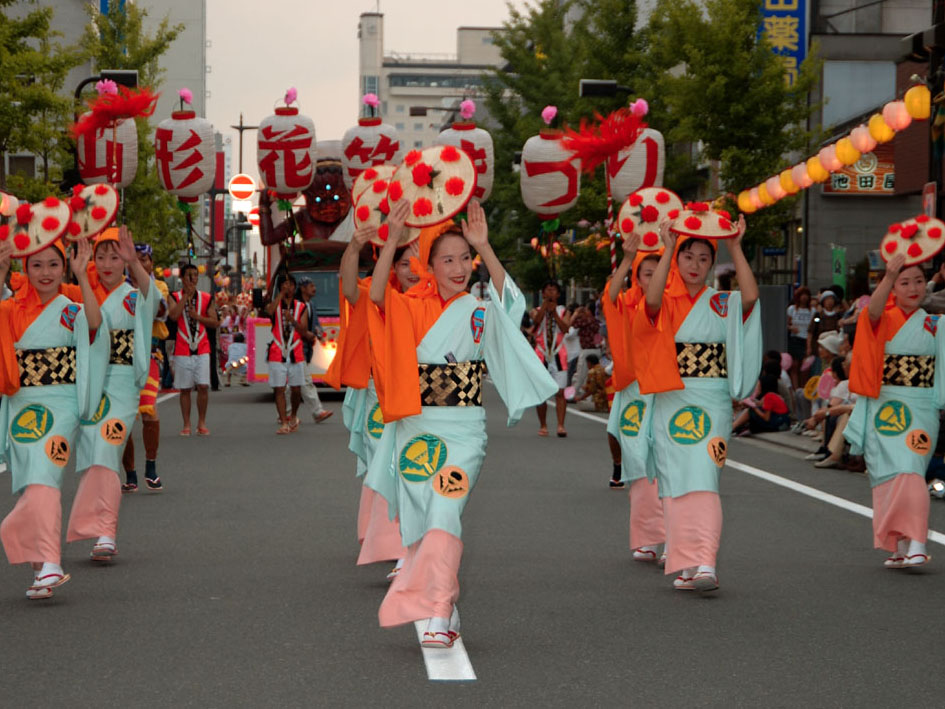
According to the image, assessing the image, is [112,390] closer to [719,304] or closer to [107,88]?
[719,304]

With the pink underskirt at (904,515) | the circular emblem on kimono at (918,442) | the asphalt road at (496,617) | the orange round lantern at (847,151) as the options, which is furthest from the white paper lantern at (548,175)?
the pink underskirt at (904,515)

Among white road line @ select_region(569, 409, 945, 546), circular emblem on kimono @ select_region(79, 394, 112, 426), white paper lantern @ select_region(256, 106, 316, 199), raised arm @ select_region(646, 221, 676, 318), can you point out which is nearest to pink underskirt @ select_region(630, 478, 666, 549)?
raised arm @ select_region(646, 221, 676, 318)

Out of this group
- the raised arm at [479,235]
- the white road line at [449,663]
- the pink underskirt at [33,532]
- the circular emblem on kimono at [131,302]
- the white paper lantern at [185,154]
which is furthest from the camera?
the white paper lantern at [185,154]

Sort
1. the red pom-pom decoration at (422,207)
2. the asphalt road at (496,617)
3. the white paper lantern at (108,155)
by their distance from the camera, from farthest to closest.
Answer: the white paper lantern at (108,155), the red pom-pom decoration at (422,207), the asphalt road at (496,617)

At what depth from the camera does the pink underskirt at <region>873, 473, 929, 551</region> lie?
8.02 meters

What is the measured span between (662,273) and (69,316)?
2972mm

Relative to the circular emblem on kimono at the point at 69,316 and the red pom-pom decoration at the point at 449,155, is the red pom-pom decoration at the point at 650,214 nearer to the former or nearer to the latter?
the red pom-pom decoration at the point at 449,155

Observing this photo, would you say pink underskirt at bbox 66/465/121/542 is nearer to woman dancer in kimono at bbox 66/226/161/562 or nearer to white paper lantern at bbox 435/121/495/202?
woman dancer in kimono at bbox 66/226/161/562

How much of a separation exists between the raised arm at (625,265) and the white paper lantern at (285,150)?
1007cm

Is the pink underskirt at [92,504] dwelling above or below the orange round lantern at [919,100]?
below

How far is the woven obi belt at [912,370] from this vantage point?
320 inches

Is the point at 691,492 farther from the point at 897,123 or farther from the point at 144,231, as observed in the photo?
the point at 144,231

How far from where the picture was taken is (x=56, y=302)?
24.1 feet

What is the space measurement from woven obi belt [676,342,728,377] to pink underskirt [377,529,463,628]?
2.09m
